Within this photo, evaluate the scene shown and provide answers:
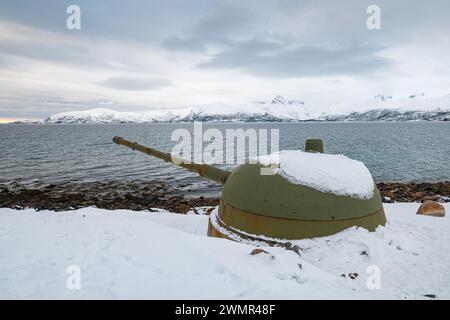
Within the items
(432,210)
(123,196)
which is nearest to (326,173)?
(432,210)

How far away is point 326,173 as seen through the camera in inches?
291

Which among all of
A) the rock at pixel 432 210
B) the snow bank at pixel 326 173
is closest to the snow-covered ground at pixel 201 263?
the snow bank at pixel 326 173

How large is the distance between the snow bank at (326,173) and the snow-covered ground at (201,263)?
3.39 ft

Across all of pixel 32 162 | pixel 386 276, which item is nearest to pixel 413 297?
pixel 386 276

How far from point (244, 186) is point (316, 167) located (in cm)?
184

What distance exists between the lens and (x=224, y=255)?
589cm

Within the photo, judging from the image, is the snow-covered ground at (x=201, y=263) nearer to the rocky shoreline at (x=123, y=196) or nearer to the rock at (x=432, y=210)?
the rock at (x=432, y=210)

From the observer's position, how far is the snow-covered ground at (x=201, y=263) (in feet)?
15.5

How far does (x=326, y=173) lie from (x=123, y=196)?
680 inches

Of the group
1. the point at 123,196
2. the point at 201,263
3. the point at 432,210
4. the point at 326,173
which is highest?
the point at 326,173

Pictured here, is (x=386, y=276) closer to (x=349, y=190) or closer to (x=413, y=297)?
(x=413, y=297)

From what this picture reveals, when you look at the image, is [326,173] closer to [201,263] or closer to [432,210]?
[201,263]

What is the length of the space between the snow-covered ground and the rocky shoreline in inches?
392

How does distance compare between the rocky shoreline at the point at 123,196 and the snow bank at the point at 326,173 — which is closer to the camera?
the snow bank at the point at 326,173
